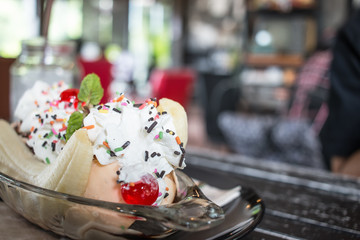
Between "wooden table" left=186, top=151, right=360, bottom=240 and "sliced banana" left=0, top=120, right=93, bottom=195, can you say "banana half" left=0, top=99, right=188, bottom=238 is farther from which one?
"wooden table" left=186, top=151, right=360, bottom=240

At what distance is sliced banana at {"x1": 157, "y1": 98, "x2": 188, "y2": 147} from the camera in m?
0.55

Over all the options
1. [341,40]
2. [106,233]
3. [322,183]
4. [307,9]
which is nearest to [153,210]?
[106,233]

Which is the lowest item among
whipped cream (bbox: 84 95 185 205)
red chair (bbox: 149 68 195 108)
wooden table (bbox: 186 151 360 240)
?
red chair (bbox: 149 68 195 108)

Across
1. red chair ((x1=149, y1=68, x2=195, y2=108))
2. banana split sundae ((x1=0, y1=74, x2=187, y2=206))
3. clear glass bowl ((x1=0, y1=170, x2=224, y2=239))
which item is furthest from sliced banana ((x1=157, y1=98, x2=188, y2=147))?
red chair ((x1=149, y1=68, x2=195, y2=108))

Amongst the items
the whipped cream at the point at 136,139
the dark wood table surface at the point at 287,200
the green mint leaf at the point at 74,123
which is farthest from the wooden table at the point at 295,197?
the green mint leaf at the point at 74,123

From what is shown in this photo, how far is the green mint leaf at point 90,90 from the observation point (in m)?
0.57

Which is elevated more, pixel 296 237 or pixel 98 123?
pixel 98 123

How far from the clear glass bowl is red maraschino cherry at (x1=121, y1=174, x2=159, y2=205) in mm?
35

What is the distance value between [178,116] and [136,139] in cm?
8

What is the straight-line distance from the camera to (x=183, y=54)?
35.8ft

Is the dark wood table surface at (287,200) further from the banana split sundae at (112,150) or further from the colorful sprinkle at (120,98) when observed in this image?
the colorful sprinkle at (120,98)

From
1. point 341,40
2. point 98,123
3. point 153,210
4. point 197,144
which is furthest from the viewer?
point 197,144

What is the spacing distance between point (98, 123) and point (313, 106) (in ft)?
10.9

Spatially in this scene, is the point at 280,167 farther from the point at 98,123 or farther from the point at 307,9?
the point at 307,9
